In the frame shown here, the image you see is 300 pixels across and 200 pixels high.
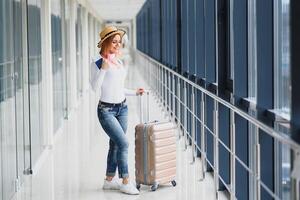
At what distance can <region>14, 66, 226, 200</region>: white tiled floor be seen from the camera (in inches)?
130

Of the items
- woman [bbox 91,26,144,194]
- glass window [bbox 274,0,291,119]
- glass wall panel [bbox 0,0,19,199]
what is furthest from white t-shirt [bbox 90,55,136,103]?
glass window [bbox 274,0,291,119]

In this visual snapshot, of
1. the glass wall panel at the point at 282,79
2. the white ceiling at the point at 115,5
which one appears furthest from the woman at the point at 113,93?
the white ceiling at the point at 115,5

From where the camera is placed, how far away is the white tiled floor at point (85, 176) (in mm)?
3301

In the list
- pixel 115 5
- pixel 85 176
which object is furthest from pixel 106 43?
pixel 115 5

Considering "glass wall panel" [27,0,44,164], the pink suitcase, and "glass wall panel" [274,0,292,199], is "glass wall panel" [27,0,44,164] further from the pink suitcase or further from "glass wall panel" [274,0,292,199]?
"glass wall panel" [274,0,292,199]

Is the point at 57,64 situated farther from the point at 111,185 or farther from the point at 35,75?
the point at 111,185

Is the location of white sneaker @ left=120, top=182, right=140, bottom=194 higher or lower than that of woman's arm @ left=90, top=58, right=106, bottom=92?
lower

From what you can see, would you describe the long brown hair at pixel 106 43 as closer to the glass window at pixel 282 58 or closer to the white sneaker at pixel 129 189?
the white sneaker at pixel 129 189

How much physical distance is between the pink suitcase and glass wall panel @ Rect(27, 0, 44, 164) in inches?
35.0

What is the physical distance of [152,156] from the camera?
3.39 m

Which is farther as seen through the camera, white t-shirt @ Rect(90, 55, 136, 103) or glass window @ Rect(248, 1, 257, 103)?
white t-shirt @ Rect(90, 55, 136, 103)

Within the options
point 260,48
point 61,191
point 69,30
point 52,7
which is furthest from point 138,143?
point 69,30

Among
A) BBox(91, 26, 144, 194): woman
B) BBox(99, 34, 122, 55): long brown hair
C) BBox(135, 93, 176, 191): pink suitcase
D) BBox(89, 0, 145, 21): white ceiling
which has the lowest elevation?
BBox(135, 93, 176, 191): pink suitcase

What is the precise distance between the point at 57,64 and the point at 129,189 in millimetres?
2681
